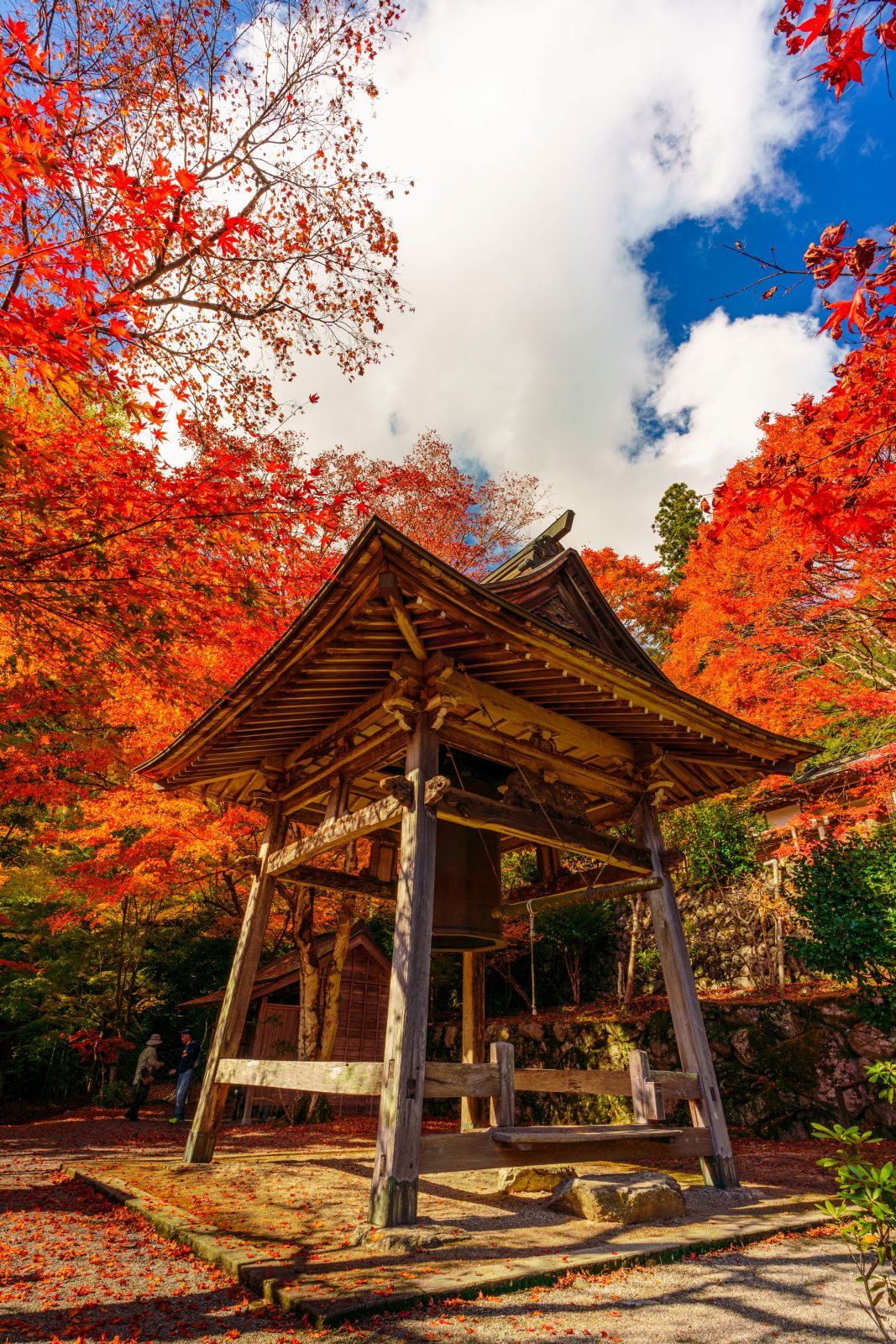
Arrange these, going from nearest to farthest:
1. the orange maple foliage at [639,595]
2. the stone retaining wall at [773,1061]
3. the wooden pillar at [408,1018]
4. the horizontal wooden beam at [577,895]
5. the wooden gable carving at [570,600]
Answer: the wooden pillar at [408,1018] → the horizontal wooden beam at [577,895] → the wooden gable carving at [570,600] → the stone retaining wall at [773,1061] → the orange maple foliage at [639,595]

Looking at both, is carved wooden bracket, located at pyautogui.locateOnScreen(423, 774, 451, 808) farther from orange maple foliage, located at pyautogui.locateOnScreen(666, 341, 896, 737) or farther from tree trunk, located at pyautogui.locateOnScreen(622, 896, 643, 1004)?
tree trunk, located at pyautogui.locateOnScreen(622, 896, 643, 1004)

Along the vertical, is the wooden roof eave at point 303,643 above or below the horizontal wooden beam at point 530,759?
above

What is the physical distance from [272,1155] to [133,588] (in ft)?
22.3

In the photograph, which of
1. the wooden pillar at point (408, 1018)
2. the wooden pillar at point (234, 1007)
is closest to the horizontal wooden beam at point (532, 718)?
the wooden pillar at point (408, 1018)

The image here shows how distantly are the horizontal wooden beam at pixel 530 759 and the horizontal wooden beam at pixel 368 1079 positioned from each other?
99.7 inches

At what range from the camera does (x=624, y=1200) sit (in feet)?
16.9

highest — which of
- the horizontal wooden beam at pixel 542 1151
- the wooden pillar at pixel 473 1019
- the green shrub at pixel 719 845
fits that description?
the green shrub at pixel 719 845

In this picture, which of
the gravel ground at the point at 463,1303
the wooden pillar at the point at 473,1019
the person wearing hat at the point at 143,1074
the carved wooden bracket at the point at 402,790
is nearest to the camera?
the gravel ground at the point at 463,1303

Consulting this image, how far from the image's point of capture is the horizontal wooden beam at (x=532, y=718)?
6055mm

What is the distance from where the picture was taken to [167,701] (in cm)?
1173

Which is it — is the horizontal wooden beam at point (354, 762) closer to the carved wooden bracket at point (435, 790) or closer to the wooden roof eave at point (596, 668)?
the carved wooden bracket at point (435, 790)

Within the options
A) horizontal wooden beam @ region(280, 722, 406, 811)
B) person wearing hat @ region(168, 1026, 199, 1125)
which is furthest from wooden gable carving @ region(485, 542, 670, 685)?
person wearing hat @ region(168, 1026, 199, 1125)

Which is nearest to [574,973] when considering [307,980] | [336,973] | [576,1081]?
[336,973]

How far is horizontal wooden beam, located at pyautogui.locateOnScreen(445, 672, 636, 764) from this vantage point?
605 cm
